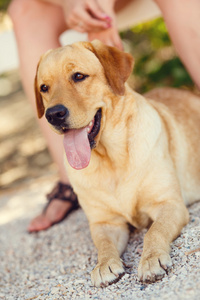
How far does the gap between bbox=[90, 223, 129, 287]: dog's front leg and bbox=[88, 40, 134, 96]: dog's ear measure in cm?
91

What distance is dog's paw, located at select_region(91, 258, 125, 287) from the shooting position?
2.25 meters

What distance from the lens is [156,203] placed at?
9.15 feet

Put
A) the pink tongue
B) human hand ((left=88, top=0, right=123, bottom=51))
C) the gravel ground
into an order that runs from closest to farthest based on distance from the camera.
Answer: the gravel ground
the pink tongue
human hand ((left=88, top=0, right=123, bottom=51))

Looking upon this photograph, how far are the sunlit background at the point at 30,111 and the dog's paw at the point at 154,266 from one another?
3.91 m

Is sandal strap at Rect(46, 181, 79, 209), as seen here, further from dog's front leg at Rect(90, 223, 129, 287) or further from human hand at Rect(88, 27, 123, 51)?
human hand at Rect(88, 27, 123, 51)

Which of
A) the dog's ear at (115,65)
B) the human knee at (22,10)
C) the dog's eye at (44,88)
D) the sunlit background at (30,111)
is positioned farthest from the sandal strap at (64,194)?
the sunlit background at (30,111)

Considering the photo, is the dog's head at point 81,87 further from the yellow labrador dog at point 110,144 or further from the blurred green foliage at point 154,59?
the blurred green foliage at point 154,59

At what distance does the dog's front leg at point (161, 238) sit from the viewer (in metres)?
2.13

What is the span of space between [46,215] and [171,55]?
408cm

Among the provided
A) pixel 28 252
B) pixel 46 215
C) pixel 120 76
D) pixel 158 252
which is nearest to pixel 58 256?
pixel 28 252

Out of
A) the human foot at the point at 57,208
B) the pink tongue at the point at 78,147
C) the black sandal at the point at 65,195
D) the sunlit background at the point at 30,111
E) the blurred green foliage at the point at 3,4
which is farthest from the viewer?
the blurred green foliage at the point at 3,4

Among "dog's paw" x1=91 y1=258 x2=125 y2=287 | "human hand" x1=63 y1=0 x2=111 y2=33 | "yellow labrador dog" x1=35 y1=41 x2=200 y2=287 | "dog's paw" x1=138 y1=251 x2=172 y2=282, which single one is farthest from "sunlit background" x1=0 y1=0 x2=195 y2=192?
"dog's paw" x1=138 y1=251 x2=172 y2=282

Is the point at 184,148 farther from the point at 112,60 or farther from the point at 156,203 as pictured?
the point at 112,60

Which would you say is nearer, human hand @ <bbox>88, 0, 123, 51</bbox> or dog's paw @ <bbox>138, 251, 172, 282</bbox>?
dog's paw @ <bbox>138, 251, 172, 282</bbox>
